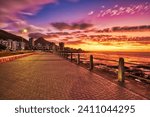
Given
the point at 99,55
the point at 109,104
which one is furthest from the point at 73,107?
the point at 99,55

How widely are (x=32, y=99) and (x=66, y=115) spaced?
77.0 inches

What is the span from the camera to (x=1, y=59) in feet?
89.0

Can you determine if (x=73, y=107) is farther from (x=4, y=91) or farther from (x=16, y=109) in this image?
(x=4, y=91)

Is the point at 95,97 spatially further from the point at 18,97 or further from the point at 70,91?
the point at 18,97

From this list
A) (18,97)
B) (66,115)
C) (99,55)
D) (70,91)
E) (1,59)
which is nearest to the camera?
(66,115)

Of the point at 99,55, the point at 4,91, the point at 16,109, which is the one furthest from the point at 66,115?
the point at 99,55

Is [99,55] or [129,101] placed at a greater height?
[99,55]

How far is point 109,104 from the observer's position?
23.6ft

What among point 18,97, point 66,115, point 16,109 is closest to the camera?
point 66,115

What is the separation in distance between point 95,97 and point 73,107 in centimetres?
163

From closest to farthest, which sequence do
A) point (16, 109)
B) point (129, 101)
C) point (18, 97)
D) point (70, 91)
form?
point (16, 109), point (129, 101), point (18, 97), point (70, 91)

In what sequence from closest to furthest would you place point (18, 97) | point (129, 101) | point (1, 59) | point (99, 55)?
point (129, 101), point (18, 97), point (99, 55), point (1, 59)

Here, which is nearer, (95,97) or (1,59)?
(95,97)

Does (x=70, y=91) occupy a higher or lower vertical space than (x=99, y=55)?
lower
